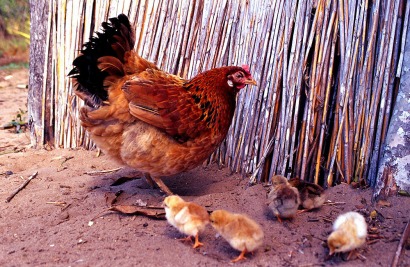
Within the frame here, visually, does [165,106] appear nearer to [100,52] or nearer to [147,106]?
[147,106]

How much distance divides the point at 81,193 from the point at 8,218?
2.18 feet

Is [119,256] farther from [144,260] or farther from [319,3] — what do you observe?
[319,3]

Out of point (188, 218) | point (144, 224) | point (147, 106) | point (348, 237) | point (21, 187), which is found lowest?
point (21, 187)

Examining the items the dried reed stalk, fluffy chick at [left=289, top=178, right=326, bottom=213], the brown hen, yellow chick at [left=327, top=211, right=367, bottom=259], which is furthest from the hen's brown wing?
yellow chick at [left=327, top=211, right=367, bottom=259]

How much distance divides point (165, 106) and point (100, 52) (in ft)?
2.43

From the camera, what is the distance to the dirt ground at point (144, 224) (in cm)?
294

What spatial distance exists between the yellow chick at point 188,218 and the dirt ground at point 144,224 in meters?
0.11

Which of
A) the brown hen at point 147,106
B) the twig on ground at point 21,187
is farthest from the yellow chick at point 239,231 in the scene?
the twig on ground at point 21,187

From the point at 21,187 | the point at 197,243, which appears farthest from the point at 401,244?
the point at 21,187

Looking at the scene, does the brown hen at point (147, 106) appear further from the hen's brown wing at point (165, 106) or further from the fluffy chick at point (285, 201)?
the fluffy chick at point (285, 201)

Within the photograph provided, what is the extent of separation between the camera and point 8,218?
3.84 meters

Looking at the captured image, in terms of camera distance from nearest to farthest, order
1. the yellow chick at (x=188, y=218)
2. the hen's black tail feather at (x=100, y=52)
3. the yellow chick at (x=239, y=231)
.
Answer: the yellow chick at (x=239, y=231) → the yellow chick at (x=188, y=218) → the hen's black tail feather at (x=100, y=52)

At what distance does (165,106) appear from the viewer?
3.92 meters

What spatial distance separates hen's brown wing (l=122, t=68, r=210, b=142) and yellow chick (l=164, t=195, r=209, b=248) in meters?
0.90
